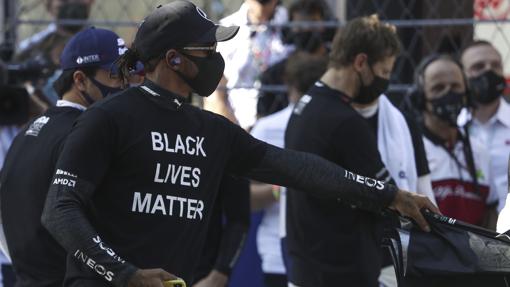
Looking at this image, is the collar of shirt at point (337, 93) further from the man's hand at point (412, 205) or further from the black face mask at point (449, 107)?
the black face mask at point (449, 107)

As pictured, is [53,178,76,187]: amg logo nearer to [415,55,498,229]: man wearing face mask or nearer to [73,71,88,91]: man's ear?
[73,71,88,91]: man's ear

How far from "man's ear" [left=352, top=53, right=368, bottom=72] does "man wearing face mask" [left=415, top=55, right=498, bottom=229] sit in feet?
3.71

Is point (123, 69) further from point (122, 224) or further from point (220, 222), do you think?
point (220, 222)

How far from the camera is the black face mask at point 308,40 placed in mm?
7590

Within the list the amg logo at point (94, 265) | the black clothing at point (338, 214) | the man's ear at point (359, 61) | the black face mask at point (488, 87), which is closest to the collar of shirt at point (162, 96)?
the amg logo at point (94, 265)

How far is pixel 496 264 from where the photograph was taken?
3938 mm

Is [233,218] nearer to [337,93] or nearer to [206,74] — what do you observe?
[337,93]

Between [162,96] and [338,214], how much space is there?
1402mm

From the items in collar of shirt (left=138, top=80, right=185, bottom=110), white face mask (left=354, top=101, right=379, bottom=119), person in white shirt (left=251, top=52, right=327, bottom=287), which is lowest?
person in white shirt (left=251, top=52, right=327, bottom=287)

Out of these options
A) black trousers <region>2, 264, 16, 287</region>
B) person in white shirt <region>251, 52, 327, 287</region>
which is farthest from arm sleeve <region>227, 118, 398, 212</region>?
black trousers <region>2, 264, 16, 287</region>

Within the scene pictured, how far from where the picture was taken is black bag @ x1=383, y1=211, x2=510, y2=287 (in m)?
3.94

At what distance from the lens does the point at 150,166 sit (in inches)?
145

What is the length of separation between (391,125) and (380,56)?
1.01 feet

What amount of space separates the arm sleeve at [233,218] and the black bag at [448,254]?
157 centimetres
